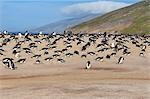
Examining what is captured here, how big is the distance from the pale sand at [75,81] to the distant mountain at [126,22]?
11858 cm

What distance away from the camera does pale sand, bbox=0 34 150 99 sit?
74.5ft

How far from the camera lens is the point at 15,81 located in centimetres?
2820

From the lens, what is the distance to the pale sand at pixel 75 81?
2272 cm

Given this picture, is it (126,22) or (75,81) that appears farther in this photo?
(126,22)

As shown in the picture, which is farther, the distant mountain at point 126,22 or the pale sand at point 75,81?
the distant mountain at point 126,22

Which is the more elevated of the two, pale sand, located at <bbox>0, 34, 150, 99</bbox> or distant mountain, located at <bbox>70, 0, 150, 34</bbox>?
distant mountain, located at <bbox>70, 0, 150, 34</bbox>

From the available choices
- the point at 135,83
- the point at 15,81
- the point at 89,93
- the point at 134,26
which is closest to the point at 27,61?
the point at 15,81

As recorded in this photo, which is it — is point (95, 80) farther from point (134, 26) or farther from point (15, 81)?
point (134, 26)

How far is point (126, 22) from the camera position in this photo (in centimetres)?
17562

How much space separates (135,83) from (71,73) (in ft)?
21.7

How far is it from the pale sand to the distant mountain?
119 meters

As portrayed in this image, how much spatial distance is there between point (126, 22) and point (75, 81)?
14908cm

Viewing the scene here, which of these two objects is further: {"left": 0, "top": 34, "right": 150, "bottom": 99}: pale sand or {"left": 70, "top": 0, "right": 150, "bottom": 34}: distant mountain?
{"left": 70, "top": 0, "right": 150, "bottom": 34}: distant mountain

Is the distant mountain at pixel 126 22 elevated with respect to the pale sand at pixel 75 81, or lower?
elevated
